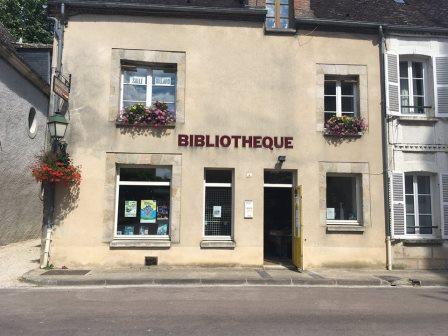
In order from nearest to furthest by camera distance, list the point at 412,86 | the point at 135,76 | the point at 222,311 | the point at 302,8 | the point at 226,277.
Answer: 1. the point at 222,311
2. the point at 226,277
3. the point at 135,76
4. the point at 302,8
5. the point at 412,86

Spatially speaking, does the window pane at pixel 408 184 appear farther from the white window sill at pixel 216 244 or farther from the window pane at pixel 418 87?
the white window sill at pixel 216 244

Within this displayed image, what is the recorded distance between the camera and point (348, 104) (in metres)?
12.9

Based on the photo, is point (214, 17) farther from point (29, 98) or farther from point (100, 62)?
point (29, 98)

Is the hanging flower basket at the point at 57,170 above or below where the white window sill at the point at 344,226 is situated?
above

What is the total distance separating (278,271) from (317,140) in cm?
368

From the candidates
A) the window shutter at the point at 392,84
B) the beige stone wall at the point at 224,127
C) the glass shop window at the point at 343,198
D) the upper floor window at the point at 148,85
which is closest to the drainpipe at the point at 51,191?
the beige stone wall at the point at 224,127

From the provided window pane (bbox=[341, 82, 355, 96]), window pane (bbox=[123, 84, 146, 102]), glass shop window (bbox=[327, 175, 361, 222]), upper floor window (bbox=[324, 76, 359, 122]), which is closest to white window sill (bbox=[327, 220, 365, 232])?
glass shop window (bbox=[327, 175, 361, 222])

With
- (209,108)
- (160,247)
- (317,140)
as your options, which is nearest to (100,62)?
(209,108)

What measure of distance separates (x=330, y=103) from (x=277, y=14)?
9.64ft

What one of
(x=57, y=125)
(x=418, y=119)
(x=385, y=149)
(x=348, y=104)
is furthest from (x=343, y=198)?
(x=57, y=125)

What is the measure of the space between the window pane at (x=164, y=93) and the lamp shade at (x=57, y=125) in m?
2.51

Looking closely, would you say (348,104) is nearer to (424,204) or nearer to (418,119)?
(418,119)

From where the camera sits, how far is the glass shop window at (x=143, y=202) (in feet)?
39.3

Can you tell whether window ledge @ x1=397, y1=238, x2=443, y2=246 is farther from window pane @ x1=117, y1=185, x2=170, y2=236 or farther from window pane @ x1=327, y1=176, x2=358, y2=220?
window pane @ x1=117, y1=185, x2=170, y2=236
